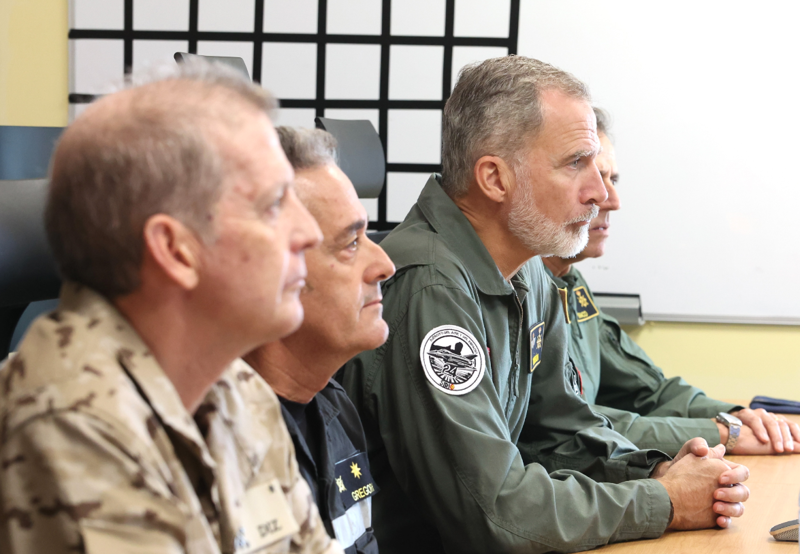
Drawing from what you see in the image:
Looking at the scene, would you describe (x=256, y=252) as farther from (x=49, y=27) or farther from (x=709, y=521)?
(x=49, y=27)

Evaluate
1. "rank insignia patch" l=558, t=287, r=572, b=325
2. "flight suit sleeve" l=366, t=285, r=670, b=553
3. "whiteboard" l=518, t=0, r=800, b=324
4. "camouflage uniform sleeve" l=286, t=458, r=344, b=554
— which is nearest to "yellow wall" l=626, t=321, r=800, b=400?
"whiteboard" l=518, t=0, r=800, b=324

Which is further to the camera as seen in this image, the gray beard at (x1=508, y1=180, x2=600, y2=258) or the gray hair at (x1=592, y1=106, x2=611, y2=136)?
the gray hair at (x1=592, y1=106, x2=611, y2=136)

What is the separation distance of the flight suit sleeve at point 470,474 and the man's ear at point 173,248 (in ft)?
2.20

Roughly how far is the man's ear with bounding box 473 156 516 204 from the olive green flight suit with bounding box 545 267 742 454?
57cm

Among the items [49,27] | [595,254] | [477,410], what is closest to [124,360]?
[477,410]

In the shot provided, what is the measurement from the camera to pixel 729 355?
346 cm

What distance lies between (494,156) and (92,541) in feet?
4.05

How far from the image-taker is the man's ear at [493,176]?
1618 millimetres

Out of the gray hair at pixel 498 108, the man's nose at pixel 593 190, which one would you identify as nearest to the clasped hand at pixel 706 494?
the man's nose at pixel 593 190

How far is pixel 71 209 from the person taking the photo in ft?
2.13

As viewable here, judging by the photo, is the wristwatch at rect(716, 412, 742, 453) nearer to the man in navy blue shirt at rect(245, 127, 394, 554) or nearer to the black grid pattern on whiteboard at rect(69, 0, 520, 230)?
the man in navy blue shirt at rect(245, 127, 394, 554)

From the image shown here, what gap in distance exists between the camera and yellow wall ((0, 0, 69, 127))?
3.79 meters

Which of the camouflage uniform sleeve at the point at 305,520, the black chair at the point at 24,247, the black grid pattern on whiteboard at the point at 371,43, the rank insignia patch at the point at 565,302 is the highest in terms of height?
the black grid pattern on whiteboard at the point at 371,43

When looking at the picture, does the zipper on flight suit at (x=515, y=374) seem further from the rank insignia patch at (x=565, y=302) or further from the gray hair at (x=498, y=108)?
the rank insignia patch at (x=565, y=302)
